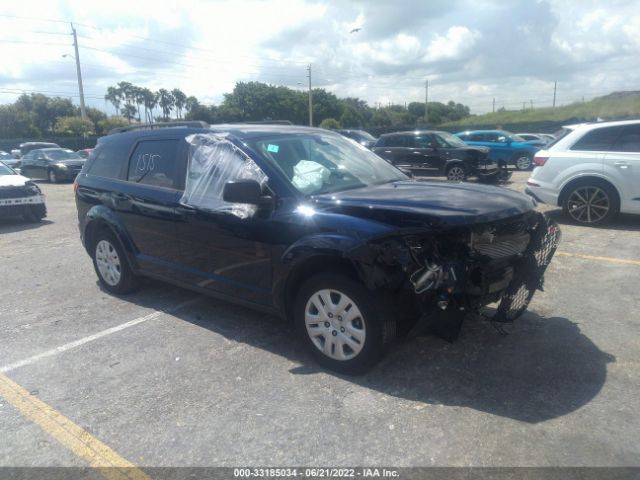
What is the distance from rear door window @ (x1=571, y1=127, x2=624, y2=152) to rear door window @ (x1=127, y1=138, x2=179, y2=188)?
6678mm

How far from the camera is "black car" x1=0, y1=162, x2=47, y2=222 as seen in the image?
34.7 ft

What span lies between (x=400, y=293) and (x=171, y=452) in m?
1.67

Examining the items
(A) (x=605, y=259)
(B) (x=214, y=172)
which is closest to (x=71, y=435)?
(B) (x=214, y=172)

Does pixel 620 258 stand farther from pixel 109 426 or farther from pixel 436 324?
pixel 109 426

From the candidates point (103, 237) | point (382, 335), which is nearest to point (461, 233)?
point (382, 335)

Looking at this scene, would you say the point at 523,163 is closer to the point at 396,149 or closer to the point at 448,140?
the point at 448,140

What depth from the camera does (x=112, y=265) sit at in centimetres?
564

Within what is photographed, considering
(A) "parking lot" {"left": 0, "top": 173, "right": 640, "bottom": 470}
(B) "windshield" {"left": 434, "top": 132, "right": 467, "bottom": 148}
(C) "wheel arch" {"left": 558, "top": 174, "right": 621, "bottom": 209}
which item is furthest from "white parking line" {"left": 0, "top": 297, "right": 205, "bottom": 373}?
(B) "windshield" {"left": 434, "top": 132, "right": 467, "bottom": 148}

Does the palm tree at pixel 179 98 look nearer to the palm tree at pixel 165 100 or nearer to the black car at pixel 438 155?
the palm tree at pixel 165 100

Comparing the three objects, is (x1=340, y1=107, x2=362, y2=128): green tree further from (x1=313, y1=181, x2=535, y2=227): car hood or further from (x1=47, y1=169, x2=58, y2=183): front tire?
(x1=313, y1=181, x2=535, y2=227): car hood

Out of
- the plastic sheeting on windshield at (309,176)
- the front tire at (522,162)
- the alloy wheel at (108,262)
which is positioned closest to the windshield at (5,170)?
the alloy wheel at (108,262)

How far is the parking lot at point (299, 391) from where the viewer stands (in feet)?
9.33

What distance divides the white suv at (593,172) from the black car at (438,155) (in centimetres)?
595

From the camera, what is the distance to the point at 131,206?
5.18 m
